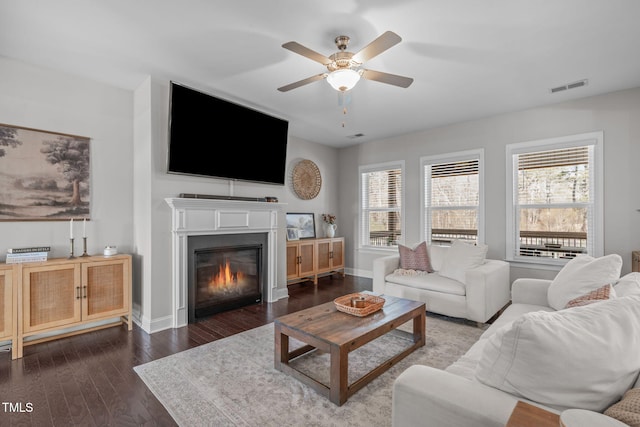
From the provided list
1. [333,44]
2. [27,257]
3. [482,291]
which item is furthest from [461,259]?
[27,257]

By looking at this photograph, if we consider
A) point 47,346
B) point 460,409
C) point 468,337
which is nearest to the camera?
point 460,409

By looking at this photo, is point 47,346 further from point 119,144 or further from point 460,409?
point 460,409

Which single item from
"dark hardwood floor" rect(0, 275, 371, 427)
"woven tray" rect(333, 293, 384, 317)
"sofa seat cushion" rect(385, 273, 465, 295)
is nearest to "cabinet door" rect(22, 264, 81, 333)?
"dark hardwood floor" rect(0, 275, 371, 427)

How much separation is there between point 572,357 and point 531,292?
2.10 m

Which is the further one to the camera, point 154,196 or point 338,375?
point 154,196

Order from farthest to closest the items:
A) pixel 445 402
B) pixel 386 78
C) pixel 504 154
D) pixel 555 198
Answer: pixel 504 154 → pixel 555 198 → pixel 386 78 → pixel 445 402

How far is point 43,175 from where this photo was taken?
9.93 feet

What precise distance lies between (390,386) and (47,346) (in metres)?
3.09

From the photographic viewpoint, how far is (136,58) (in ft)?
9.33

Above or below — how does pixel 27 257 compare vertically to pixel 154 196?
below

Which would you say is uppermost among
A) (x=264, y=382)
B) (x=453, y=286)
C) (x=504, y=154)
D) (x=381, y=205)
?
(x=504, y=154)

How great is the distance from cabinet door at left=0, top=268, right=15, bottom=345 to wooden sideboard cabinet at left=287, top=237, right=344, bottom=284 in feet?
10.6

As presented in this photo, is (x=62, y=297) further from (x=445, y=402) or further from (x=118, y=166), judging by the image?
(x=445, y=402)

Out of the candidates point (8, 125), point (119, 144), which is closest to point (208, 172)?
point (119, 144)
